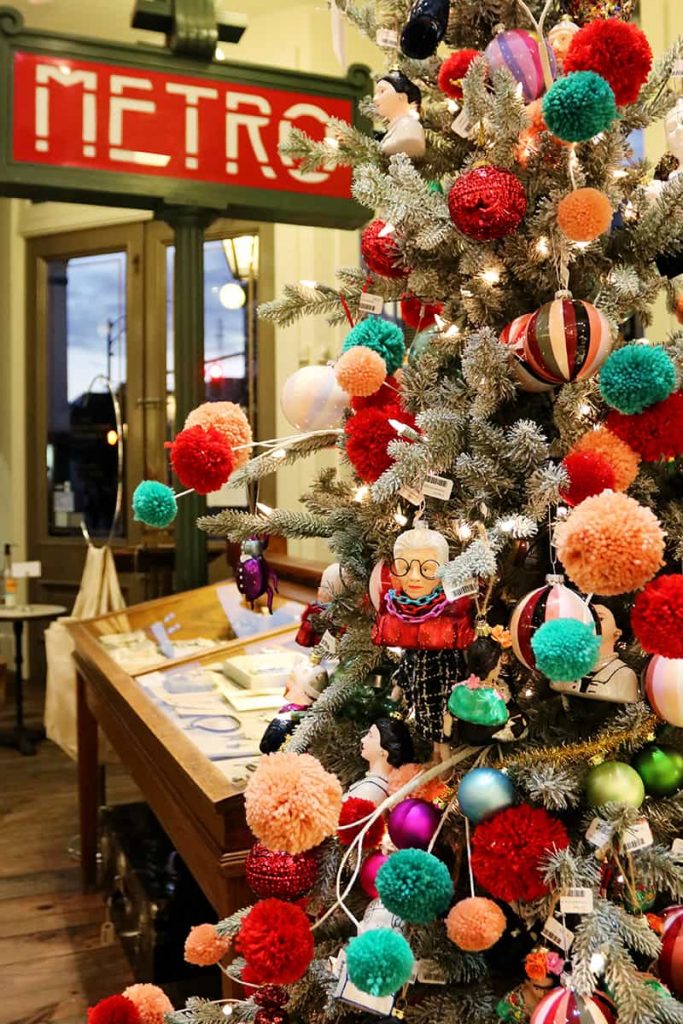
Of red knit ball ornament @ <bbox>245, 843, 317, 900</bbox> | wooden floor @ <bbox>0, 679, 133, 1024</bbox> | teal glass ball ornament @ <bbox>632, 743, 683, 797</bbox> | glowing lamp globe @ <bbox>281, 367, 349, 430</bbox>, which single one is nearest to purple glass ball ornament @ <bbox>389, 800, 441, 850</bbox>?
red knit ball ornament @ <bbox>245, 843, 317, 900</bbox>

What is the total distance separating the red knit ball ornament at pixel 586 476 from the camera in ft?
3.24

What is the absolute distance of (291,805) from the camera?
2.85ft

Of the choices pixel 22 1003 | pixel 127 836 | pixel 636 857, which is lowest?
pixel 22 1003

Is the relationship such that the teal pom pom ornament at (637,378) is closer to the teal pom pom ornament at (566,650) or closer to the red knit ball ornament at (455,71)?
the teal pom pom ornament at (566,650)

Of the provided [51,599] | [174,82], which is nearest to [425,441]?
[174,82]

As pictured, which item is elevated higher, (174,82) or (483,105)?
(174,82)

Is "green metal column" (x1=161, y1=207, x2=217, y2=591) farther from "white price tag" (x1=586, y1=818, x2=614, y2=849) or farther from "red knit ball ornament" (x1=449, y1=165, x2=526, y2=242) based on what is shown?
"white price tag" (x1=586, y1=818, x2=614, y2=849)

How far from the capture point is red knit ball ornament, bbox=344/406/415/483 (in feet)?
3.94

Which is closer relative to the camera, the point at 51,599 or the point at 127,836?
the point at 127,836

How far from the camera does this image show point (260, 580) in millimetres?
1492

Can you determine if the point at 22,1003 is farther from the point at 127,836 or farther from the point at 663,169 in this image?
the point at 663,169

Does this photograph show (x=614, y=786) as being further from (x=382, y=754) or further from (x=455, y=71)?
(x=455, y=71)

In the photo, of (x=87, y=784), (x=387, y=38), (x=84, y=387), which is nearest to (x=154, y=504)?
(x=387, y=38)

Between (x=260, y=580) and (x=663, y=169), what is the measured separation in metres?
0.85
